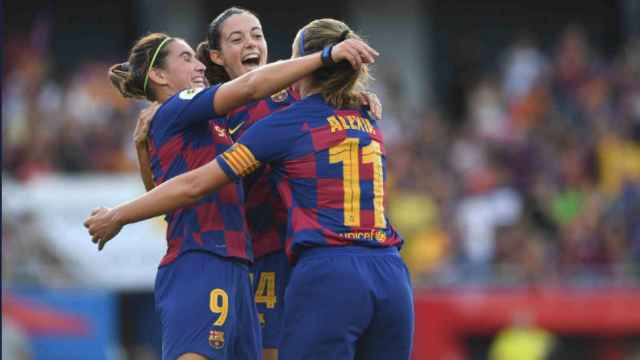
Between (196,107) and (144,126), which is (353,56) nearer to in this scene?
(196,107)

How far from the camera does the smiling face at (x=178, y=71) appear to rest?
7457 millimetres

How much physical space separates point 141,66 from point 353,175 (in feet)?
4.52

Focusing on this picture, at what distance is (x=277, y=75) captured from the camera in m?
6.74

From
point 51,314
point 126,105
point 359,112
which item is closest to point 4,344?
point 51,314

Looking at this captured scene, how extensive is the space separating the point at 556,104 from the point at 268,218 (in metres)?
12.0

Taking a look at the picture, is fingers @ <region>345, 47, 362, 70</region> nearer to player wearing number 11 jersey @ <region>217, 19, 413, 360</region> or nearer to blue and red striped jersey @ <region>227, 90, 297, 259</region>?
player wearing number 11 jersey @ <region>217, 19, 413, 360</region>

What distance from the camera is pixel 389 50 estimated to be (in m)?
22.4

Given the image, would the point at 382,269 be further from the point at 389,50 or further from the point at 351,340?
the point at 389,50

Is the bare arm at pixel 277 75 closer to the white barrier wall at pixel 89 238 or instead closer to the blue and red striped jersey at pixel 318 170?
the blue and red striped jersey at pixel 318 170

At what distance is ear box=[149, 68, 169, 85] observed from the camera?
7469mm

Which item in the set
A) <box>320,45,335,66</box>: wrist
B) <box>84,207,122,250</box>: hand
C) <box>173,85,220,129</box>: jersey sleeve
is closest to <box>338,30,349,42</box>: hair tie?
<box>320,45,335,66</box>: wrist

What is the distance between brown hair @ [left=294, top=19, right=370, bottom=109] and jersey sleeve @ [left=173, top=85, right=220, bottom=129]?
0.48 m

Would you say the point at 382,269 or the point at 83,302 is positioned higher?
the point at 382,269

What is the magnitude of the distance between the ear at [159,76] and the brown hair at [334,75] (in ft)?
2.91
